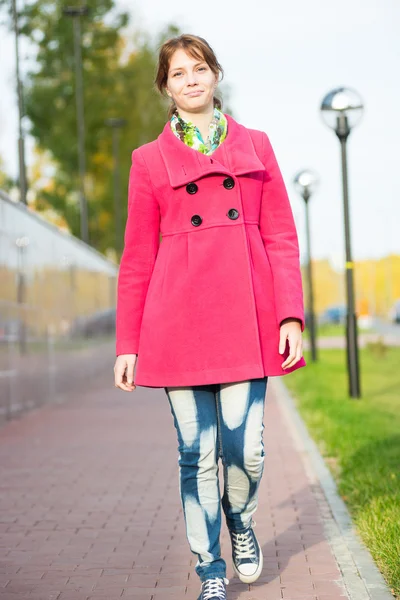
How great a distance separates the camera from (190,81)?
14.8 ft

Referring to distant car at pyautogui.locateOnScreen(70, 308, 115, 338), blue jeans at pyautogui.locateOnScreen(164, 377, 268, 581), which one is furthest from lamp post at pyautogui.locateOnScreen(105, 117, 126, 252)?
blue jeans at pyautogui.locateOnScreen(164, 377, 268, 581)

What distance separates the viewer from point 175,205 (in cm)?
451

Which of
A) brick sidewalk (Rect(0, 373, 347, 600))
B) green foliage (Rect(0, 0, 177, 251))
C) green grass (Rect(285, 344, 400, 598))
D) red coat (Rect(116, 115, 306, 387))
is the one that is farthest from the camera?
green foliage (Rect(0, 0, 177, 251))

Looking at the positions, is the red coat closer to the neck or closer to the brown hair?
the neck

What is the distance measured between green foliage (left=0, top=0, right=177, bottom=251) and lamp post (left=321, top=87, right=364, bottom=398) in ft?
104

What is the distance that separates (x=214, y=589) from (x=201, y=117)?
174 centimetres

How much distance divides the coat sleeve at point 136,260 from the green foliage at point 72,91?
41.3m

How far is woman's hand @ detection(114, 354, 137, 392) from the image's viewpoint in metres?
4.53

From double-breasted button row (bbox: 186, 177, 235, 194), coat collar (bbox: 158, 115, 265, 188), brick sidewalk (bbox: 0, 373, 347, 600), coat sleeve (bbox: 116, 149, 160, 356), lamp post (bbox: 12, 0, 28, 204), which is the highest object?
lamp post (bbox: 12, 0, 28, 204)

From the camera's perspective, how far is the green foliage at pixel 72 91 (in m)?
45.7

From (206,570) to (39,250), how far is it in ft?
38.2

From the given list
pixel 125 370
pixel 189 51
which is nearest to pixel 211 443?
pixel 125 370

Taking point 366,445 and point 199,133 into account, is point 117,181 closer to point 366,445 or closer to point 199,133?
point 366,445

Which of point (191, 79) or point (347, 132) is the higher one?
point (347, 132)
